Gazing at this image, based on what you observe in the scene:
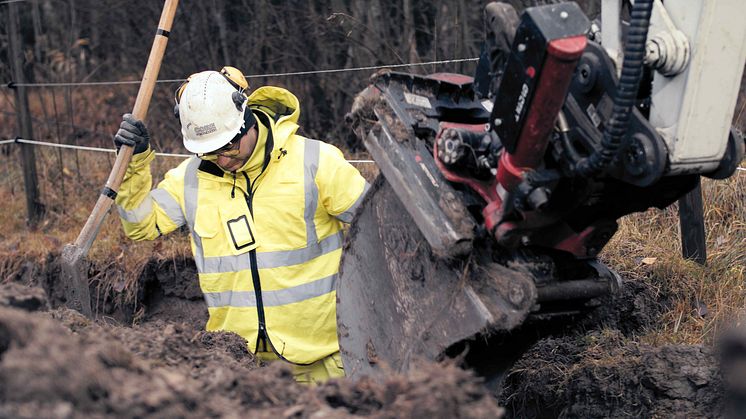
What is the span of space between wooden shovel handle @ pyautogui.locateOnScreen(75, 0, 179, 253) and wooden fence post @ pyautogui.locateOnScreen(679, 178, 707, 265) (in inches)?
106

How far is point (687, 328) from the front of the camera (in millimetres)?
4137

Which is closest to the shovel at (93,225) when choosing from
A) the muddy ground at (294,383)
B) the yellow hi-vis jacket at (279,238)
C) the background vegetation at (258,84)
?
the yellow hi-vis jacket at (279,238)

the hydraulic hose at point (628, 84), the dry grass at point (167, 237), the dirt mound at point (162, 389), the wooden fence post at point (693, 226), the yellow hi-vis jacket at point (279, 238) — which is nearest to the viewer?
the dirt mound at point (162, 389)

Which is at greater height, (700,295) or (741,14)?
(741,14)

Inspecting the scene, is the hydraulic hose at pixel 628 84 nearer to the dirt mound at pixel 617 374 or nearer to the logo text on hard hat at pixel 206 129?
the dirt mound at pixel 617 374

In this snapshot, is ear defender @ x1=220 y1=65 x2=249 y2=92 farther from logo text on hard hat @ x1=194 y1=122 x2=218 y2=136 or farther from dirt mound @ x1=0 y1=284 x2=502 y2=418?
dirt mound @ x1=0 y1=284 x2=502 y2=418

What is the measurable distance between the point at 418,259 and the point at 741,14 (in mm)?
1361

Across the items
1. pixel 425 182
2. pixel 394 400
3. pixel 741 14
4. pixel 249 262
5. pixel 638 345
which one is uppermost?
pixel 741 14

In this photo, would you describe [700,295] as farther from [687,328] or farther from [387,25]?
[387,25]

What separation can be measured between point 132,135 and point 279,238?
34.1 inches

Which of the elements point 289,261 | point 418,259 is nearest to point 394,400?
point 418,259

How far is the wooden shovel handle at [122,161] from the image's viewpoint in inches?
164

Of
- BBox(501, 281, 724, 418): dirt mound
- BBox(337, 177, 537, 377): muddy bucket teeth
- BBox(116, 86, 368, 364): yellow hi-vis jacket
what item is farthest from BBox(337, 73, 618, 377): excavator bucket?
BBox(501, 281, 724, 418): dirt mound

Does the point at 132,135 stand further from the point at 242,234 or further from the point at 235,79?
the point at 242,234
